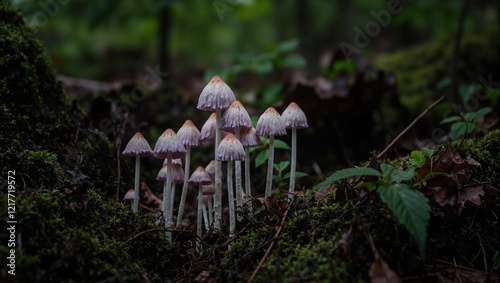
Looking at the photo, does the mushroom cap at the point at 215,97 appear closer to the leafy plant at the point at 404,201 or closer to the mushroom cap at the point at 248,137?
the mushroom cap at the point at 248,137

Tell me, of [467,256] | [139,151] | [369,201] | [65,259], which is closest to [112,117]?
[139,151]

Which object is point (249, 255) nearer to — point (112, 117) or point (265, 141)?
point (265, 141)

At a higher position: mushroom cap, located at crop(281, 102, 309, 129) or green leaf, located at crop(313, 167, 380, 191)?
mushroom cap, located at crop(281, 102, 309, 129)

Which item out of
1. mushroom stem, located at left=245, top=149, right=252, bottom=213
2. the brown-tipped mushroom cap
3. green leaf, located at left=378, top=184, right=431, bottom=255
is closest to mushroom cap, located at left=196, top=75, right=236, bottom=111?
mushroom stem, located at left=245, top=149, right=252, bottom=213

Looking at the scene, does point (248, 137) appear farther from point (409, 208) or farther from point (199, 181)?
point (409, 208)

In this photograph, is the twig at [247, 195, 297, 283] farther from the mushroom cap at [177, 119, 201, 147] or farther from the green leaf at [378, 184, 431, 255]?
the mushroom cap at [177, 119, 201, 147]
